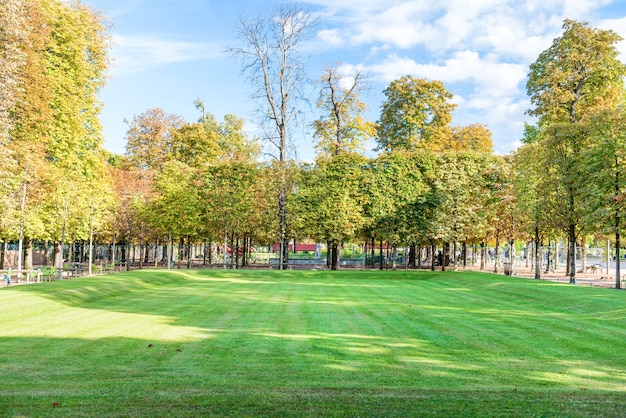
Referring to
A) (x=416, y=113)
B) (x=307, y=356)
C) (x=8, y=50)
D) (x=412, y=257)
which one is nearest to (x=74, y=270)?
(x=8, y=50)

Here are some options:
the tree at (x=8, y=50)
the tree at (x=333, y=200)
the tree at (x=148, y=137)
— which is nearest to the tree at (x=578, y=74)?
the tree at (x=333, y=200)

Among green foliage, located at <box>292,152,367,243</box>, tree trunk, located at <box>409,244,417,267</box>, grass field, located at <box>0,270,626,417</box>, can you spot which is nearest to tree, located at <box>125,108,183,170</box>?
green foliage, located at <box>292,152,367,243</box>

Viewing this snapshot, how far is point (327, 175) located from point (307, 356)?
29916 mm

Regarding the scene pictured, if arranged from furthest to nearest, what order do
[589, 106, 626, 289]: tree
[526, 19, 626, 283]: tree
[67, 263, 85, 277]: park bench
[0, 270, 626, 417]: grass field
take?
1. [526, 19, 626, 283]: tree
2. [67, 263, 85, 277]: park bench
3. [589, 106, 626, 289]: tree
4. [0, 270, 626, 417]: grass field

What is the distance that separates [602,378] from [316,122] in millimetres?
40921

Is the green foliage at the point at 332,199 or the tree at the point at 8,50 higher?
the tree at the point at 8,50

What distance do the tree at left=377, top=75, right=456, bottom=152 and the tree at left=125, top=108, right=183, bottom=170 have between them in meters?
26.0

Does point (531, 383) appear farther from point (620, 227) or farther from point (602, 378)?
point (620, 227)

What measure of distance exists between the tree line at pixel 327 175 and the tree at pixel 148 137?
11.1 m

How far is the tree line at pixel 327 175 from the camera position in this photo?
27.1 metres

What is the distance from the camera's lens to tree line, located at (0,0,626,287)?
88.9ft

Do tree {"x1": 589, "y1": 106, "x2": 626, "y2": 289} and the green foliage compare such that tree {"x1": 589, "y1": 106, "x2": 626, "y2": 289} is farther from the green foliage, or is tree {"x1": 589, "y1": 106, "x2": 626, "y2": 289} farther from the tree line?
the green foliage

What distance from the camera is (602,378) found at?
303 inches

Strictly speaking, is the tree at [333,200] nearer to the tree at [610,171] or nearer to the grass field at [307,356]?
the tree at [610,171]
